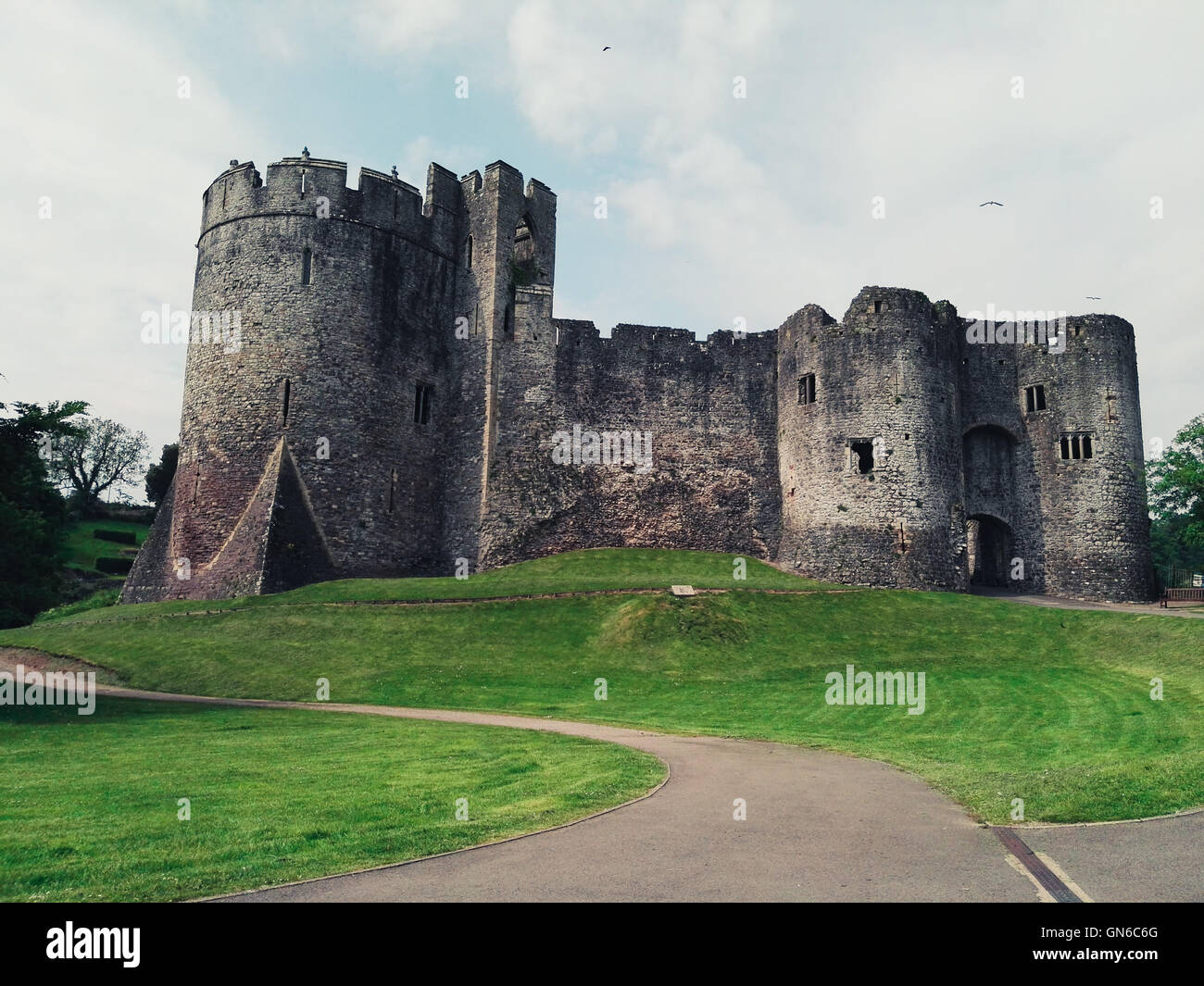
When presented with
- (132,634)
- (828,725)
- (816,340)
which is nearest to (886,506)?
(816,340)

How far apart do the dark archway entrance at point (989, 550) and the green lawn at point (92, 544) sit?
5329 centimetres

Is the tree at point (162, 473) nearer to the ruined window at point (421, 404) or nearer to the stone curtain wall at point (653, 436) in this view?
the ruined window at point (421, 404)

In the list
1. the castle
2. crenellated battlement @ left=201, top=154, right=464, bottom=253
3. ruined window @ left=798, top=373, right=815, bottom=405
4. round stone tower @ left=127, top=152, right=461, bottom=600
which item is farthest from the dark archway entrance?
crenellated battlement @ left=201, top=154, right=464, bottom=253

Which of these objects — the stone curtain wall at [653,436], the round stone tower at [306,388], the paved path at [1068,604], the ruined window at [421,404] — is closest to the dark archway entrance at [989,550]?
the paved path at [1068,604]

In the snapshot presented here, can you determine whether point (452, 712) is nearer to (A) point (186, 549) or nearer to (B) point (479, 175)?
(A) point (186, 549)

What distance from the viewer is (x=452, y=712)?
1975cm

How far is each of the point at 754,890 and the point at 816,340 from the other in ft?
115

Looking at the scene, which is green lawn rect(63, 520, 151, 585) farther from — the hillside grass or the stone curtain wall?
the stone curtain wall

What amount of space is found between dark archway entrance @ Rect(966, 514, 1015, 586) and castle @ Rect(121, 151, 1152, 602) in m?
0.16

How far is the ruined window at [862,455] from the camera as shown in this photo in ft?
122

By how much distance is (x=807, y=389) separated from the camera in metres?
39.8

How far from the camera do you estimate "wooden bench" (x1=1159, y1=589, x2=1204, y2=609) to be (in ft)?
115

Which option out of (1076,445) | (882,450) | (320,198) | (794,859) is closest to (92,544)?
(320,198)
